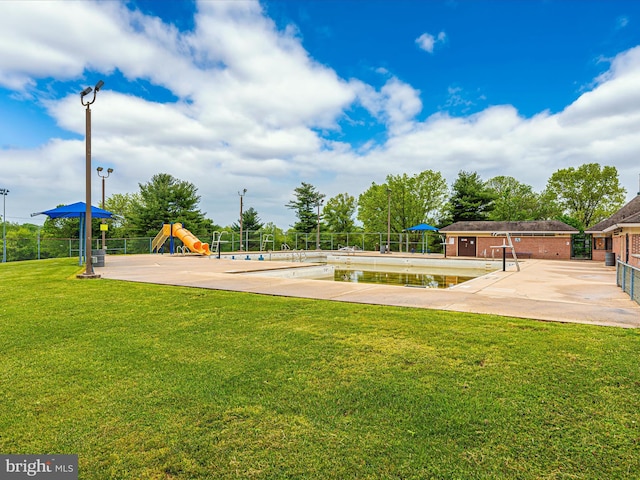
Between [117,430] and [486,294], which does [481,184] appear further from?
[117,430]

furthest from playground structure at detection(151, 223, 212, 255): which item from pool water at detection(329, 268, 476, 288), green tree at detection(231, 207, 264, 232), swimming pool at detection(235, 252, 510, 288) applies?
green tree at detection(231, 207, 264, 232)

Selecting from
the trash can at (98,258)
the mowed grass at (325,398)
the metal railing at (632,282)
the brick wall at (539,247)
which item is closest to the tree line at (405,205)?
the brick wall at (539,247)

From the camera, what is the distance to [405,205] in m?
43.9

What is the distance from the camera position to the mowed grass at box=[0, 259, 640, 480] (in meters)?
2.15

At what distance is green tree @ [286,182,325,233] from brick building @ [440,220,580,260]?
18167mm

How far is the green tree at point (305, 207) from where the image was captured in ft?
139

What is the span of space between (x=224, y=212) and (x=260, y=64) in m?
26.7

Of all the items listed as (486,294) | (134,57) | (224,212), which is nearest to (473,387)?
(486,294)

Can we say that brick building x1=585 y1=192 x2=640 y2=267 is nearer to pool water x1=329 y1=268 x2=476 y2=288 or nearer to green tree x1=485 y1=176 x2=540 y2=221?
pool water x1=329 y1=268 x2=476 y2=288

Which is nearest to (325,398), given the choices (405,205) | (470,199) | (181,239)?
(181,239)

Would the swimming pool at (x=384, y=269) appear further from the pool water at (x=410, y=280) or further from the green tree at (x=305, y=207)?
the green tree at (x=305, y=207)

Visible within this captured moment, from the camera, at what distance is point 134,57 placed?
13305 millimetres

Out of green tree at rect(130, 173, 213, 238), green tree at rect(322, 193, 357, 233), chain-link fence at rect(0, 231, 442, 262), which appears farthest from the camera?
green tree at rect(322, 193, 357, 233)

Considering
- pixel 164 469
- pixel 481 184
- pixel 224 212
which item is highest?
pixel 481 184
